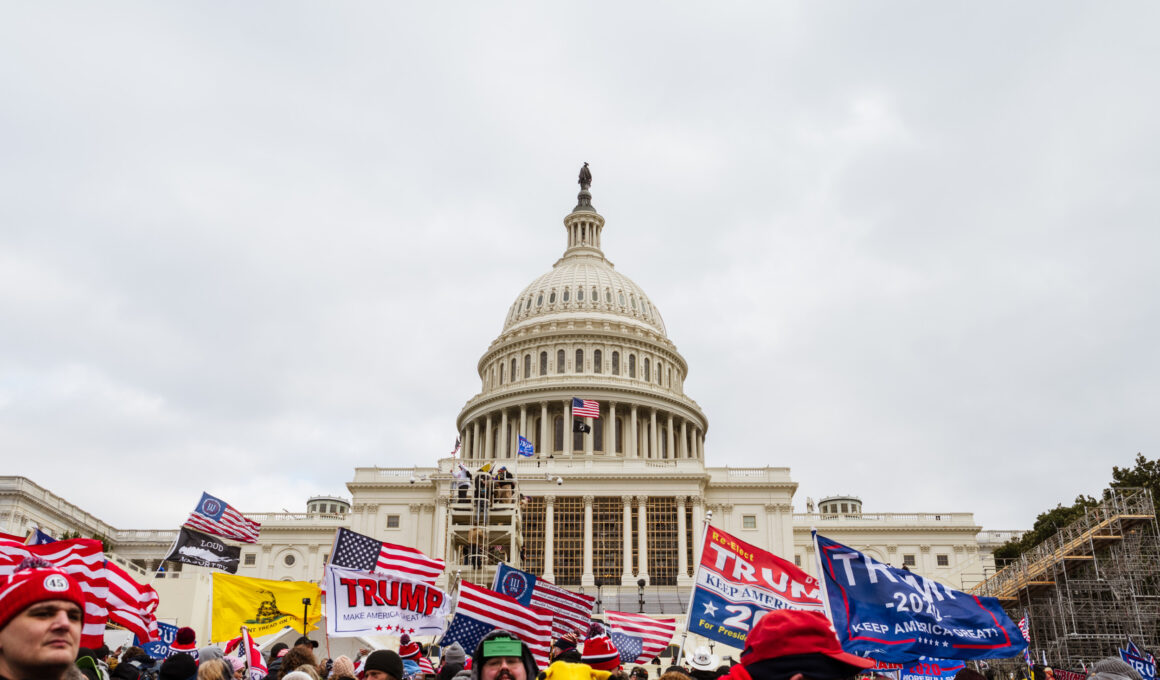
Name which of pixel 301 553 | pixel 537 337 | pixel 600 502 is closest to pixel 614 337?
pixel 537 337

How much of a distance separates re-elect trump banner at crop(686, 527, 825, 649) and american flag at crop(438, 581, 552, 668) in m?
2.55

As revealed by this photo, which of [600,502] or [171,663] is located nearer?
[171,663]

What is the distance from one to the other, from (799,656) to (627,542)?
63.6 meters

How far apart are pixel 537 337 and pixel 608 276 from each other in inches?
511

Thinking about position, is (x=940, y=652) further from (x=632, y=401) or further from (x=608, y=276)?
(x=608, y=276)

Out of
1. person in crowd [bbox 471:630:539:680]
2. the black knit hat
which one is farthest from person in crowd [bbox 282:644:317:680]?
person in crowd [bbox 471:630:539:680]

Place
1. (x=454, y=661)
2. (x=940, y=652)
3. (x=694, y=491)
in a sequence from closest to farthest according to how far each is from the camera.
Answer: (x=454, y=661)
(x=940, y=652)
(x=694, y=491)

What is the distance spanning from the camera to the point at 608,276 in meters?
99.5

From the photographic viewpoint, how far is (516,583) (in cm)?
1723


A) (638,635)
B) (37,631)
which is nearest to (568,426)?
(638,635)

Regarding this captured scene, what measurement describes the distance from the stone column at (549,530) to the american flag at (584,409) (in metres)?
9.64

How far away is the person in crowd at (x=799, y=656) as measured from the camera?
4.24m

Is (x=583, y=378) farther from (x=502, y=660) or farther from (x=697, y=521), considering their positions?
(x=502, y=660)

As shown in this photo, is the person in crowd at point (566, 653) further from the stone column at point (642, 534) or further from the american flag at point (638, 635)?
the stone column at point (642, 534)
